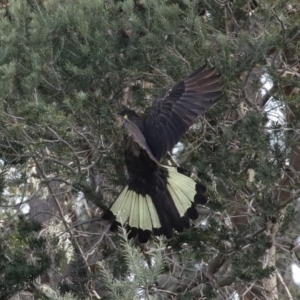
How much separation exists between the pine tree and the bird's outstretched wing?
0.12 meters

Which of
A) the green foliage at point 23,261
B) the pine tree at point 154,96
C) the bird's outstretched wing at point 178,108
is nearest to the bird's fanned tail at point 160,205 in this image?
the pine tree at point 154,96

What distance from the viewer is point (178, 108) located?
6.06 m

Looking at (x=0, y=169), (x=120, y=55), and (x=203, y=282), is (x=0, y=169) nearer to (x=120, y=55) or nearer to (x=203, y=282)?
(x=120, y=55)

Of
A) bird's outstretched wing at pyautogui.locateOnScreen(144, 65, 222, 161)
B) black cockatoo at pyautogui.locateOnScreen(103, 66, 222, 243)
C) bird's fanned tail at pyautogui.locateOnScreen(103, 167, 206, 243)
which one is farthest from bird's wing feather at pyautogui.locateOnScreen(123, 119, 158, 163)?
bird's fanned tail at pyautogui.locateOnScreen(103, 167, 206, 243)

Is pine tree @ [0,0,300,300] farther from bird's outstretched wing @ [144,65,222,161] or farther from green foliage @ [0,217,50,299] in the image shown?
bird's outstretched wing @ [144,65,222,161]

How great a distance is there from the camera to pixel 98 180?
673cm

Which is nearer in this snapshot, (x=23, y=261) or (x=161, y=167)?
(x=23, y=261)

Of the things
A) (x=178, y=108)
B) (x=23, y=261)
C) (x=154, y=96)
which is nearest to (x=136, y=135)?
(x=178, y=108)

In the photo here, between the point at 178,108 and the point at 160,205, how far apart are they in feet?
2.40

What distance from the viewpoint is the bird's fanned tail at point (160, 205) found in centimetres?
590

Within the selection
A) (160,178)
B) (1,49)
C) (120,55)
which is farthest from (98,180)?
(1,49)

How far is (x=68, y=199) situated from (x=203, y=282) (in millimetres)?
2746

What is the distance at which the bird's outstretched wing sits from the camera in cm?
578

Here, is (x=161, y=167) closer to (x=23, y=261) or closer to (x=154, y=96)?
(x=154, y=96)
